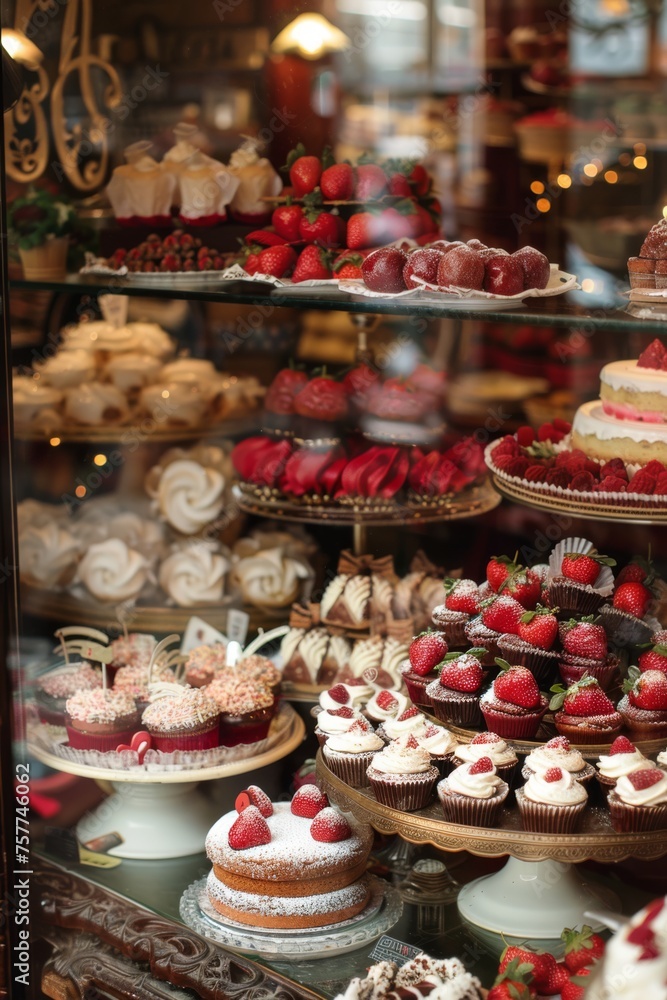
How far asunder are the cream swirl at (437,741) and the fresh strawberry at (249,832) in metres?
0.32

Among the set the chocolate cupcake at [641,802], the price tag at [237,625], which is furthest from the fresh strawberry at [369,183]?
the chocolate cupcake at [641,802]

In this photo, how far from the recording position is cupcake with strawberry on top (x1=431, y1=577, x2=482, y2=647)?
202 cm

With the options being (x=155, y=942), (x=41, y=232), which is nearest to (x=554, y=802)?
(x=155, y=942)

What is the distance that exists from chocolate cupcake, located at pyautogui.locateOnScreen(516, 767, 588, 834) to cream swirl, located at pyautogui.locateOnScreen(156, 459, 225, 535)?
138cm

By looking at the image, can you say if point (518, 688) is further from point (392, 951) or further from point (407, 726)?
point (392, 951)

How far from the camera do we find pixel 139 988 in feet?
6.57

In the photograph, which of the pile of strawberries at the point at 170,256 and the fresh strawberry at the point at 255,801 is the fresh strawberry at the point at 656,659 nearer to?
the fresh strawberry at the point at 255,801

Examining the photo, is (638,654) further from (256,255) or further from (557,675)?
(256,255)

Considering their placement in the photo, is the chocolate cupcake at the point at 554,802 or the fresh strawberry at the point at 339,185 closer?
the chocolate cupcake at the point at 554,802

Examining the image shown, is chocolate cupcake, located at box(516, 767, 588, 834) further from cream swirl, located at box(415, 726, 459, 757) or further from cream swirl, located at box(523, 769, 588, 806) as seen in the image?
cream swirl, located at box(415, 726, 459, 757)

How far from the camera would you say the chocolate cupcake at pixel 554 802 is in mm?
1708

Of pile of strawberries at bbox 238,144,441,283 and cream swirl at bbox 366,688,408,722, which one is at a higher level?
pile of strawberries at bbox 238,144,441,283

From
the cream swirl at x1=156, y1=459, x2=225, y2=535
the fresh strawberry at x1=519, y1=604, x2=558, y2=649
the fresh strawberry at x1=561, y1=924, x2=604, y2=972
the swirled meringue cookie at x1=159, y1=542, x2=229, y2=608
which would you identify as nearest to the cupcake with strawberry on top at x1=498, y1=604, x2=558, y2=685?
the fresh strawberry at x1=519, y1=604, x2=558, y2=649

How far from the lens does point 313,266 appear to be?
7.20ft
